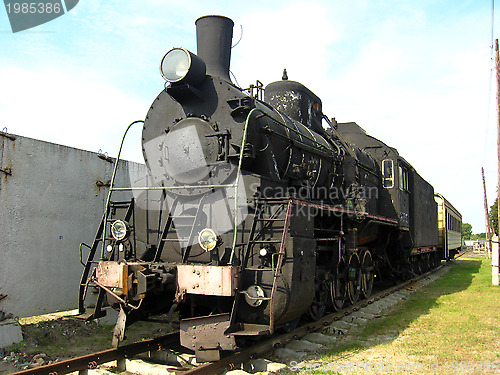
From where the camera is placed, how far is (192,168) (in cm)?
571

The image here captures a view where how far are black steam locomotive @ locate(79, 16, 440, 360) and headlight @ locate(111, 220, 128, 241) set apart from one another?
14 millimetres

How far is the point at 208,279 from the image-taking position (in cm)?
463

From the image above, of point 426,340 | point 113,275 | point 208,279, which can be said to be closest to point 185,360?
point 208,279

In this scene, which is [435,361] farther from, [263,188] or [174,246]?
[174,246]

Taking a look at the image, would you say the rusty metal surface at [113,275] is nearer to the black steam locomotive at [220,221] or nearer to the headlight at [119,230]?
the black steam locomotive at [220,221]

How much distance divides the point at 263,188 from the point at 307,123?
→ 11.2ft

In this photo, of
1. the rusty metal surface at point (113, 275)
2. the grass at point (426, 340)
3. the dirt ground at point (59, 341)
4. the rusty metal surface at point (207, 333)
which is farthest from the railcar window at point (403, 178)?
the rusty metal surface at point (113, 275)

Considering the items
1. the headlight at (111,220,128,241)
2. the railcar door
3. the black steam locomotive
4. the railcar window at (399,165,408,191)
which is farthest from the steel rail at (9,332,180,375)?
the railcar window at (399,165,408,191)

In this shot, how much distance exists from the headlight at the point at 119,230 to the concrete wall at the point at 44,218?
7.28 feet

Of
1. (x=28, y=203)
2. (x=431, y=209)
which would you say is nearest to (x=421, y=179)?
(x=431, y=209)

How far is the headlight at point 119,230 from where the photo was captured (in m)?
5.66

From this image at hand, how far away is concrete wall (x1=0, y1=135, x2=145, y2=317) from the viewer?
6.71m

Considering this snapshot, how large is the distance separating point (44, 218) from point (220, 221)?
3776 millimetres

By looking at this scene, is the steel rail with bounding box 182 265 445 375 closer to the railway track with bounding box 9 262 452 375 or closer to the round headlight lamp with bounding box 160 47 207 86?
the railway track with bounding box 9 262 452 375
